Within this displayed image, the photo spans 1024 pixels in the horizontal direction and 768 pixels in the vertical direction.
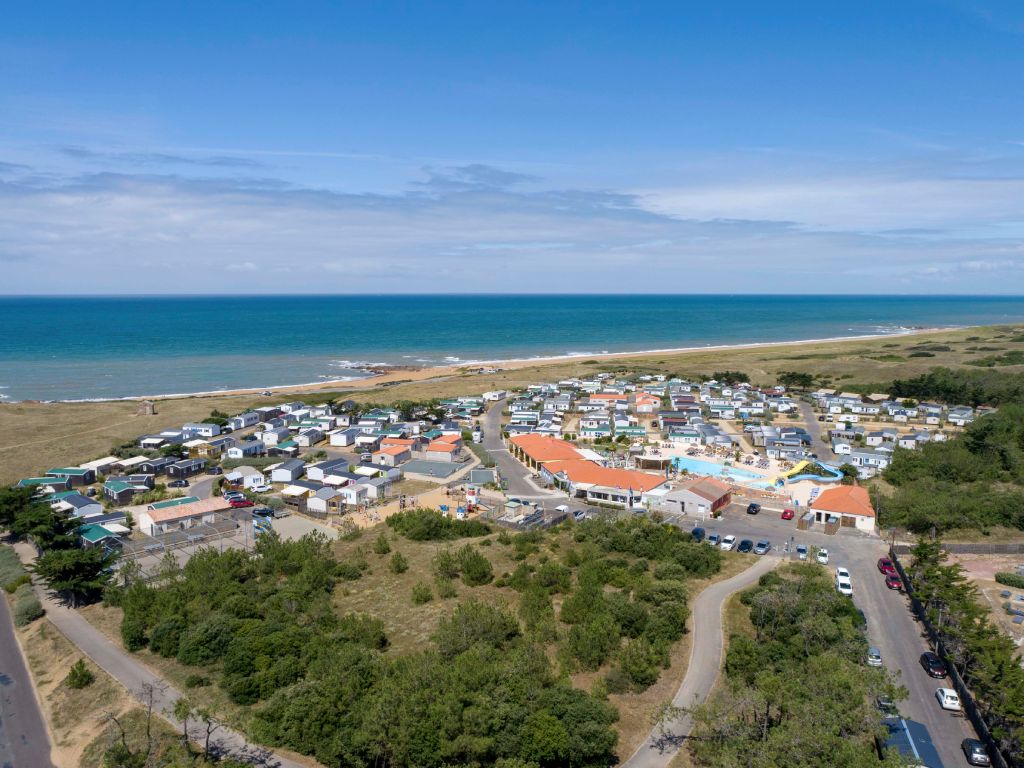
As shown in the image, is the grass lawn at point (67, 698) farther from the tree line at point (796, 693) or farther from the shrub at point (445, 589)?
the tree line at point (796, 693)

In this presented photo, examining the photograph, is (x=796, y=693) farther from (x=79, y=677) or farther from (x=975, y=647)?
(x=79, y=677)

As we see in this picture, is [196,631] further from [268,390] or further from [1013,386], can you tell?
[1013,386]

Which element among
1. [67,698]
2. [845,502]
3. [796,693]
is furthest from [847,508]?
[67,698]

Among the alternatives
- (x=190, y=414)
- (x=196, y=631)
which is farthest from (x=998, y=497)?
(x=190, y=414)

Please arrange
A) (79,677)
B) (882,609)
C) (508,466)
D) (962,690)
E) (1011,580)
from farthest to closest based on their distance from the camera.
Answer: (508,466) < (1011,580) < (882,609) < (79,677) < (962,690)

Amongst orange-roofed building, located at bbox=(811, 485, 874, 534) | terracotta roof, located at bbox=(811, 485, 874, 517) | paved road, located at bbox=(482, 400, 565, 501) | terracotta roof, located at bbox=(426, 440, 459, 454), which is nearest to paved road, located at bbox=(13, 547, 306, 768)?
paved road, located at bbox=(482, 400, 565, 501)
